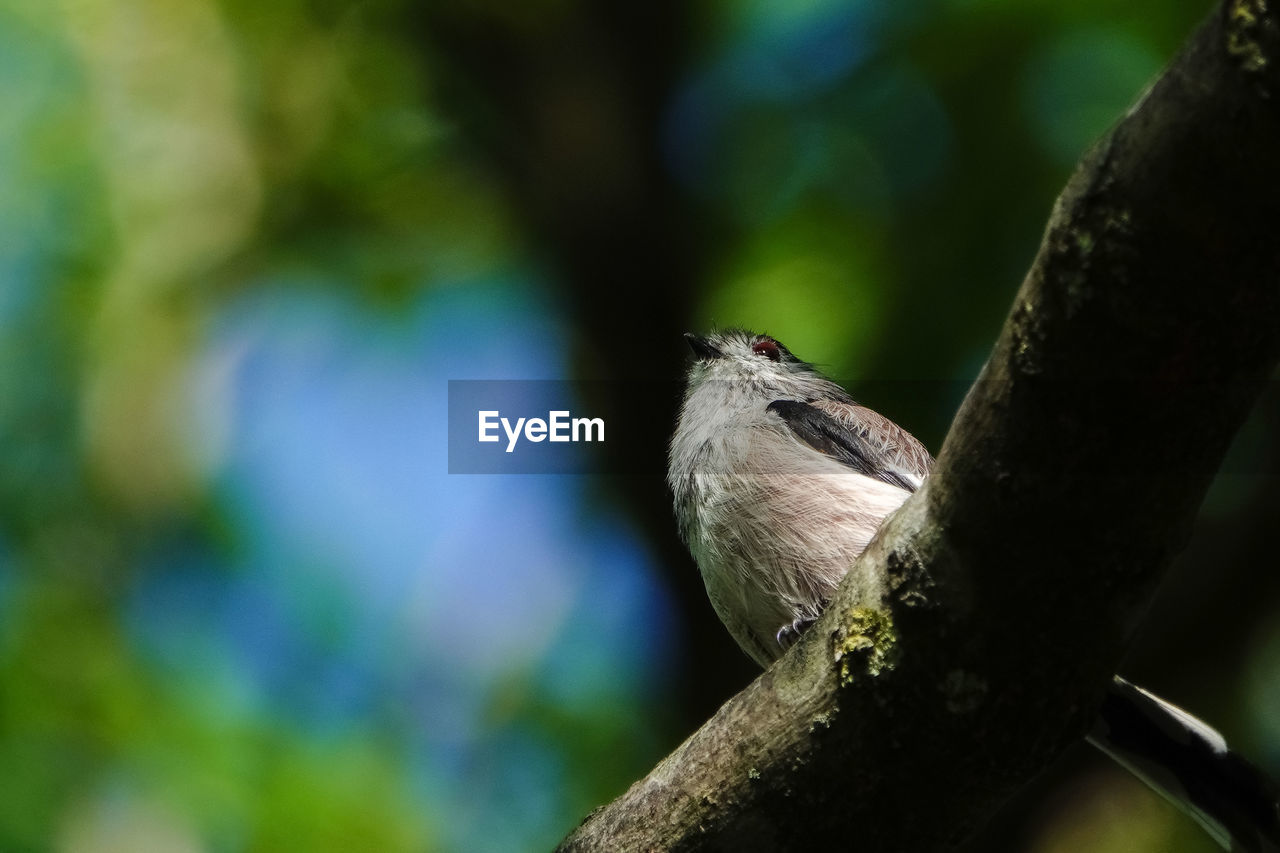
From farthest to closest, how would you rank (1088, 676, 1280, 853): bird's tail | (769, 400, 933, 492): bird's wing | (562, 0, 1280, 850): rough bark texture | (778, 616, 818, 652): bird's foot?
(769, 400, 933, 492): bird's wing < (778, 616, 818, 652): bird's foot < (1088, 676, 1280, 853): bird's tail < (562, 0, 1280, 850): rough bark texture

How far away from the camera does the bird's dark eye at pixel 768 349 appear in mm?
4730

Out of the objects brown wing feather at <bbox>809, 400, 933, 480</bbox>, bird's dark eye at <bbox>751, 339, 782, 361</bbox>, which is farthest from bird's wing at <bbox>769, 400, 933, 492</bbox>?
bird's dark eye at <bbox>751, 339, 782, 361</bbox>

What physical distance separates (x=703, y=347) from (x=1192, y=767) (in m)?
2.58

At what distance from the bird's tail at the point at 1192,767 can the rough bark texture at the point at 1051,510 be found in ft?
2.04

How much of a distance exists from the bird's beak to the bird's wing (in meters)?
0.49

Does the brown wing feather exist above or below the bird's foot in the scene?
above

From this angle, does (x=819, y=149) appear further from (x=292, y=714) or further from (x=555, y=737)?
(x=292, y=714)

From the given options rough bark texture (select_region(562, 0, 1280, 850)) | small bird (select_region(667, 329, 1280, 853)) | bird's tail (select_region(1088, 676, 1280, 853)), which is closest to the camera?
rough bark texture (select_region(562, 0, 1280, 850))

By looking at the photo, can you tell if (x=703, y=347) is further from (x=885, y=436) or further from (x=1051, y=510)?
(x=1051, y=510)

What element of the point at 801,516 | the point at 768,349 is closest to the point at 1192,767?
the point at 801,516

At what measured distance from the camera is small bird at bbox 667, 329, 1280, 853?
8.36 feet

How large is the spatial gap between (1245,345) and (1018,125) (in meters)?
4.02

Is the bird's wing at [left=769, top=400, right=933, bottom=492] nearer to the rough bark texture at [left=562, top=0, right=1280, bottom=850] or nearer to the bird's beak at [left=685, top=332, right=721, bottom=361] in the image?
the bird's beak at [left=685, top=332, right=721, bottom=361]

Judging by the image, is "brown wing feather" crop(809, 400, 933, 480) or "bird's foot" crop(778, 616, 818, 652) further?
"brown wing feather" crop(809, 400, 933, 480)
